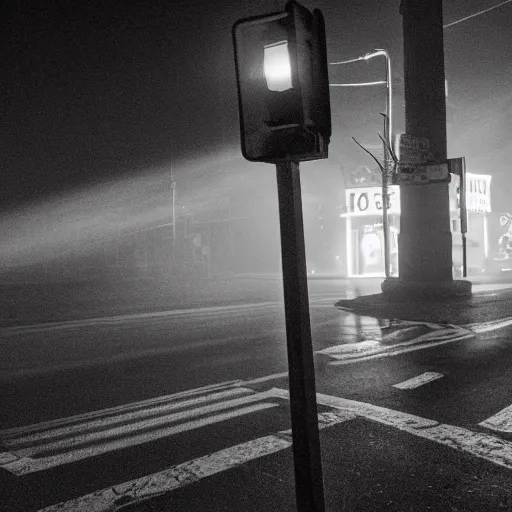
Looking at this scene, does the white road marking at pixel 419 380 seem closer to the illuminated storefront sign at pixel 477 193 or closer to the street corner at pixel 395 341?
the street corner at pixel 395 341

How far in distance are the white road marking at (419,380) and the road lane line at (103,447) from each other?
5.66 feet

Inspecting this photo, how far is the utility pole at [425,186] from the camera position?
14.7m

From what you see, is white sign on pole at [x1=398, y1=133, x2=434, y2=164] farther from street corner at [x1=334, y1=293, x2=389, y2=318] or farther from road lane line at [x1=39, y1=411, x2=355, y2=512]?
road lane line at [x1=39, y1=411, x2=355, y2=512]

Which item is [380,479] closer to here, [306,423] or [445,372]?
[306,423]

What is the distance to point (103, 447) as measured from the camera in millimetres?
4012

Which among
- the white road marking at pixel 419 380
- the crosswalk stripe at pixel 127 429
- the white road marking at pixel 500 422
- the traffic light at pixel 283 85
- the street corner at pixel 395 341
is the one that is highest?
the traffic light at pixel 283 85

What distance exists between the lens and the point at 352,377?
5.99 metres

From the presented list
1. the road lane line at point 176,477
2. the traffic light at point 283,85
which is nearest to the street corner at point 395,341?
the road lane line at point 176,477

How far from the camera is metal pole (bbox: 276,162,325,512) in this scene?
237 cm

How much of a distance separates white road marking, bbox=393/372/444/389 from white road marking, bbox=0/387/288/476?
1416 millimetres

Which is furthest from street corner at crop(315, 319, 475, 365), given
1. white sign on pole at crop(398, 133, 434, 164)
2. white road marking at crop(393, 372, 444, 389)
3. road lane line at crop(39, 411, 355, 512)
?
white sign on pole at crop(398, 133, 434, 164)

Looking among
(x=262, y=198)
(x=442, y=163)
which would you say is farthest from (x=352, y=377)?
(x=262, y=198)

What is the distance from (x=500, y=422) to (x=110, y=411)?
3.50m

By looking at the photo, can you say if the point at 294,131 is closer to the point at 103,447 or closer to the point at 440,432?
the point at 440,432
